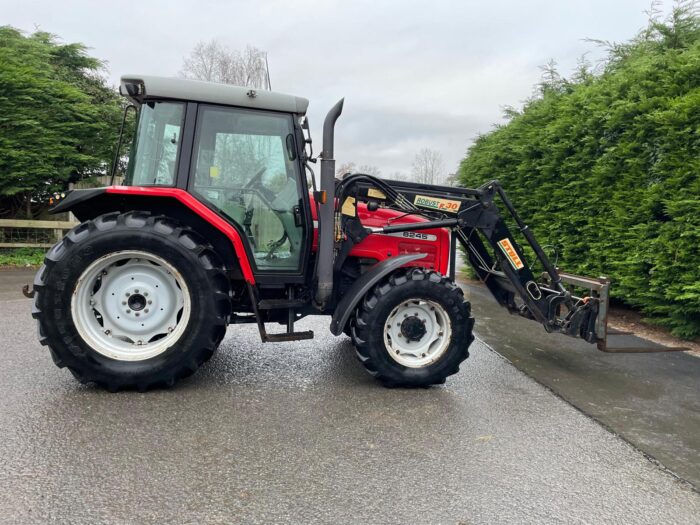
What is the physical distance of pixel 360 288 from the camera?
12.8ft

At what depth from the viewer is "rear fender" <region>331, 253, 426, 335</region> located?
3.84 meters

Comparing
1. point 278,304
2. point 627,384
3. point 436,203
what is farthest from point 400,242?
point 627,384

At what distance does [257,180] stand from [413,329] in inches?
66.9

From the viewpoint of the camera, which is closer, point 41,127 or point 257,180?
point 257,180

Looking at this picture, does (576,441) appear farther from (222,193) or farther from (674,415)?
(222,193)

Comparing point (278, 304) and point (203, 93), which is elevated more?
point (203, 93)

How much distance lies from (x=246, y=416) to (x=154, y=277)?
4.23 feet

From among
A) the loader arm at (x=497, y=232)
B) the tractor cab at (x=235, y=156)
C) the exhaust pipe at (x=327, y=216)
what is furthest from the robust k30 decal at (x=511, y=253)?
the tractor cab at (x=235, y=156)

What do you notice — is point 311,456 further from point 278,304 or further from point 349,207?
point 349,207

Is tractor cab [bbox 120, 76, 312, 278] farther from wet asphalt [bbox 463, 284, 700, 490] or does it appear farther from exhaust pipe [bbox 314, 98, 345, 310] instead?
wet asphalt [bbox 463, 284, 700, 490]

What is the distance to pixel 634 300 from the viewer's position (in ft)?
19.4

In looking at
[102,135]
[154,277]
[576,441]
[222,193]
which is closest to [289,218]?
[222,193]

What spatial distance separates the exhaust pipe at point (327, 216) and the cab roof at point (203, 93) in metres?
0.42

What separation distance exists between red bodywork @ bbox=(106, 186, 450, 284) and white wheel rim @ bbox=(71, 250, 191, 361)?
17.8 inches
